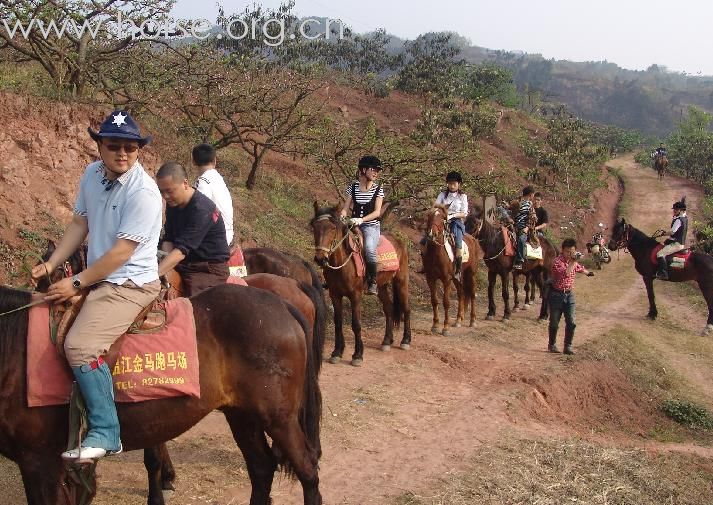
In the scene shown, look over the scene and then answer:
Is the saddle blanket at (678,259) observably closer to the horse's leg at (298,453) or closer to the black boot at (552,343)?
the black boot at (552,343)

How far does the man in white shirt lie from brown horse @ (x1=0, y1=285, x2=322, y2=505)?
6.31 feet

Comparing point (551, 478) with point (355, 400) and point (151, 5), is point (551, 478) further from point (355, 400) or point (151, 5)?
point (151, 5)

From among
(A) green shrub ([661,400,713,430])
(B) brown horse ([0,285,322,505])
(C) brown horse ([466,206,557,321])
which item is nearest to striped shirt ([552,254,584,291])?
(A) green shrub ([661,400,713,430])

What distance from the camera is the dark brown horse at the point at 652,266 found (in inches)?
587

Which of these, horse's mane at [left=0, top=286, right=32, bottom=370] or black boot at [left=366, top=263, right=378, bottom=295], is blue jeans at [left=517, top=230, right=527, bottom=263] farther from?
horse's mane at [left=0, top=286, right=32, bottom=370]

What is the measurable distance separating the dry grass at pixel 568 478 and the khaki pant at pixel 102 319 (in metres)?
2.95

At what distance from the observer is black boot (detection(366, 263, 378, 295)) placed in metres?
9.67

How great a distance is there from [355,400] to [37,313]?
4.85 meters

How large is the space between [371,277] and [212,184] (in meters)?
4.11

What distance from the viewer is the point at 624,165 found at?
48625mm

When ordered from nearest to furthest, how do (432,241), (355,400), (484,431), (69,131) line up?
(484,431)
(355,400)
(69,131)
(432,241)

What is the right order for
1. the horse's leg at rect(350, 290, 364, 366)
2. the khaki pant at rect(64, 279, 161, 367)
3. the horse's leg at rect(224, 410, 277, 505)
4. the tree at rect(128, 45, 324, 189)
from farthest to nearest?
1. the tree at rect(128, 45, 324, 189)
2. the horse's leg at rect(350, 290, 364, 366)
3. the horse's leg at rect(224, 410, 277, 505)
4. the khaki pant at rect(64, 279, 161, 367)

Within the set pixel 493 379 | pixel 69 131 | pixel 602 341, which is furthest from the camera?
pixel 602 341

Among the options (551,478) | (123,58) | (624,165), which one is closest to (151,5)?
(123,58)
